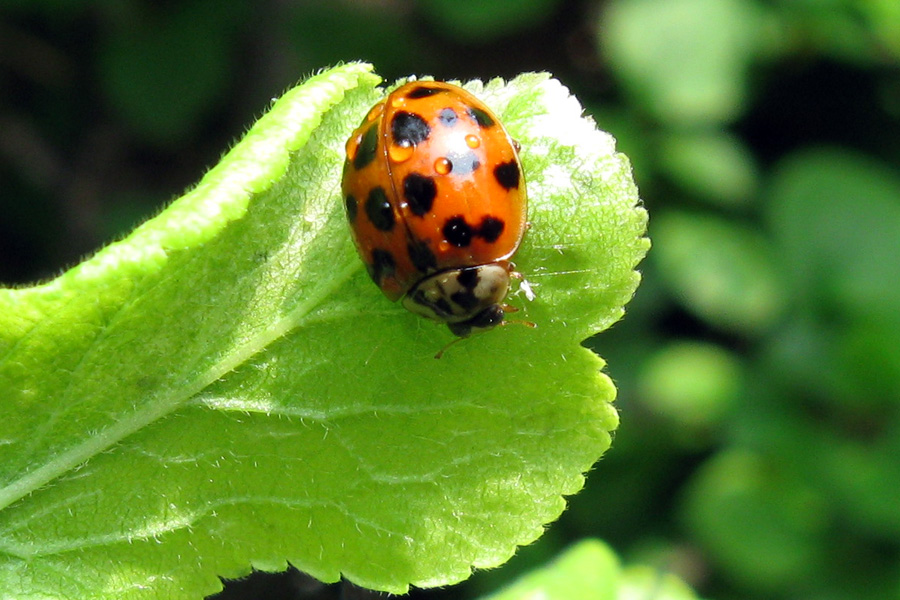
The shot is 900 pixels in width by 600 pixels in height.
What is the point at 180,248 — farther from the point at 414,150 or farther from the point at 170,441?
the point at 414,150

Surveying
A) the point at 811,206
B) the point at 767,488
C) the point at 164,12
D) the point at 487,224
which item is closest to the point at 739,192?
the point at 811,206

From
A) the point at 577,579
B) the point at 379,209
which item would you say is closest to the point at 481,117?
the point at 379,209

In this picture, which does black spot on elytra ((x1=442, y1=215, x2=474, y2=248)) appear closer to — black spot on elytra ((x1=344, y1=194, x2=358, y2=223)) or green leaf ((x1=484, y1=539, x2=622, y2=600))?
black spot on elytra ((x1=344, y1=194, x2=358, y2=223))

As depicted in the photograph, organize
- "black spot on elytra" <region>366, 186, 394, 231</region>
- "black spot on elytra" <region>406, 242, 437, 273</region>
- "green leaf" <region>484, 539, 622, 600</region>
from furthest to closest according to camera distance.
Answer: "green leaf" <region>484, 539, 622, 600</region> < "black spot on elytra" <region>406, 242, 437, 273</region> < "black spot on elytra" <region>366, 186, 394, 231</region>

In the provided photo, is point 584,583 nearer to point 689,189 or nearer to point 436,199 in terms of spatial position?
point 436,199

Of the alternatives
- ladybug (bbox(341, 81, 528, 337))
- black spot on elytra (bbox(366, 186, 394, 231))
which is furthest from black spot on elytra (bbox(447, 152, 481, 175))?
black spot on elytra (bbox(366, 186, 394, 231))

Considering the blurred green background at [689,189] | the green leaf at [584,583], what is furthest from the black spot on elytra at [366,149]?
the blurred green background at [689,189]
